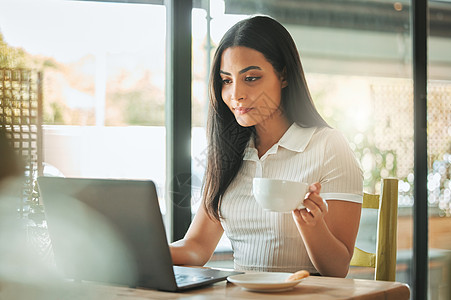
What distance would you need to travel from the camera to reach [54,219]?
86cm

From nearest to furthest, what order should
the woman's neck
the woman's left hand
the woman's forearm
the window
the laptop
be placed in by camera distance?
the laptop, the woman's left hand, the woman's forearm, the woman's neck, the window

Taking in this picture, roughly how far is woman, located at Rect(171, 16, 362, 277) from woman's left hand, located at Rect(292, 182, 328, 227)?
25cm

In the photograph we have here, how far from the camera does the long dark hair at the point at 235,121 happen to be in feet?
5.16

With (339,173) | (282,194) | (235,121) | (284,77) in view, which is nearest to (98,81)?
(235,121)

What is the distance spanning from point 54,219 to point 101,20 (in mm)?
1609

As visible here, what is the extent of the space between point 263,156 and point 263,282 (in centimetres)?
74

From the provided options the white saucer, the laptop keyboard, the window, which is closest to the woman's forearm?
the laptop keyboard

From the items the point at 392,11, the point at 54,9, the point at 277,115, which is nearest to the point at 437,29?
the point at 392,11

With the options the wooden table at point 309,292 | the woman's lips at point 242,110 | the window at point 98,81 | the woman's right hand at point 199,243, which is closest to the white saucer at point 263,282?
the wooden table at point 309,292

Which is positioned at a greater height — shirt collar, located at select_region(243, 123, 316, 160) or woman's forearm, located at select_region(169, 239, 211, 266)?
shirt collar, located at select_region(243, 123, 316, 160)

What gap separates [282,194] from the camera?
Result: 998 millimetres

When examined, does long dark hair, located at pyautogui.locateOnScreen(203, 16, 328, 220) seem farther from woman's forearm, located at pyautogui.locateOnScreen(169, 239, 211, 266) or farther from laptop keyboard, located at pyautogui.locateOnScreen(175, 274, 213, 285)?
laptop keyboard, located at pyautogui.locateOnScreen(175, 274, 213, 285)

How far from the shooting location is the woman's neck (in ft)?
5.36

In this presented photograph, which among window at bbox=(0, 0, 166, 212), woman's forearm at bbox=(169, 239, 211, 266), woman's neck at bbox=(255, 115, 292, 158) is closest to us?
woman's forearm at bbox=(169, 239, 211, 266)
